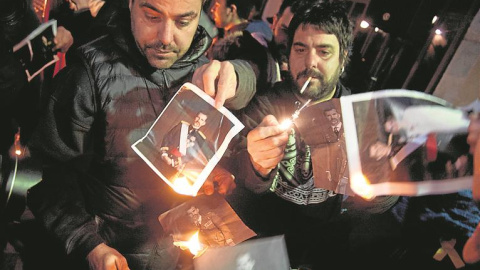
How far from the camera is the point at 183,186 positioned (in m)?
1.48

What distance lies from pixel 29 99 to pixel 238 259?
300 centimetres

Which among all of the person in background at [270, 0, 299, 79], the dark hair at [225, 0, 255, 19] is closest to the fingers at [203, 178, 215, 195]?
the person in background at [270, 0, 299, 79]

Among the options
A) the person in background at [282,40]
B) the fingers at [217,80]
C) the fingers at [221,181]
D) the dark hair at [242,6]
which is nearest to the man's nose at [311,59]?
the fingers at [217,80]

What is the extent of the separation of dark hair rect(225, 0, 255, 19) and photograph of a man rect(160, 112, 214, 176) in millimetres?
3795

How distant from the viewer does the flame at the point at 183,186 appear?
57.7 inches

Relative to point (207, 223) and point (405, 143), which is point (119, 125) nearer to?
point (207, 223)

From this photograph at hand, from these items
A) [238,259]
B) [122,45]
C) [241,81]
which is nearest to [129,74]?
[122,45]

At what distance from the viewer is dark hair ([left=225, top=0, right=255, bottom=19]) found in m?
4.76

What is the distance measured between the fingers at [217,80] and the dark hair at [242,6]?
11.8 feet

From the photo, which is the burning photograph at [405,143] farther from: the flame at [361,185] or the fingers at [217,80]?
the fingers at [217,80]

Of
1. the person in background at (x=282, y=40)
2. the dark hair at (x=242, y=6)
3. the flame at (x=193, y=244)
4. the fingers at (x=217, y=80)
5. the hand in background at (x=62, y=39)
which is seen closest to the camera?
the flame at (x=193, y=244)

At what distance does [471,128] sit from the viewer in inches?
44.3

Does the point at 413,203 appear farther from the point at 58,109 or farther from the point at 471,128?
the point at 58,109

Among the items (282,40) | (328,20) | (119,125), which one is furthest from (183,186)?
(282,40)
